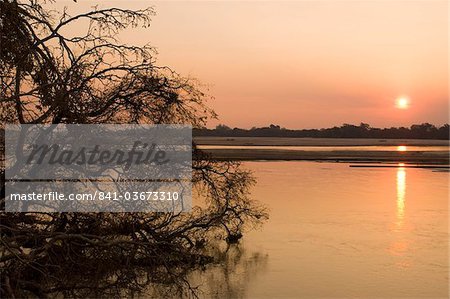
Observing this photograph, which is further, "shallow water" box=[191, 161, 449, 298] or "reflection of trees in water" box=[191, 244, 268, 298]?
"shallow water" box=[191, 161, 449, 298]

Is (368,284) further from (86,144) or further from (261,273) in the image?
(86,144)

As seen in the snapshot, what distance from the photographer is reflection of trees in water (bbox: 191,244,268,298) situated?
10.8m

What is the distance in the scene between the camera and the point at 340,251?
556 inches

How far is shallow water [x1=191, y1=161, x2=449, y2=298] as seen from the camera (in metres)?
11.1

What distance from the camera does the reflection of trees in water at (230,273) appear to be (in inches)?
427

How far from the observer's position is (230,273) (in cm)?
1208

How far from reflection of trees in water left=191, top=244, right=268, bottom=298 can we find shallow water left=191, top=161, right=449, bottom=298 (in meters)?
0.02

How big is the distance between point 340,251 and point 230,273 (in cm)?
311

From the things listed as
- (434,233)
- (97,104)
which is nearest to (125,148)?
(97,104)

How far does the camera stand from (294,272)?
39.9ft

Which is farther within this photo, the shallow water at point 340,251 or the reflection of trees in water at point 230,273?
the shallow water at point 340,251

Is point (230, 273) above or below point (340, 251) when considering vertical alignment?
below

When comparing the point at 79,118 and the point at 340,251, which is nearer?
the point at 79,118

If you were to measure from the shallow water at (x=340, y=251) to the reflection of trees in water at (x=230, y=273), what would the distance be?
0.06ft
